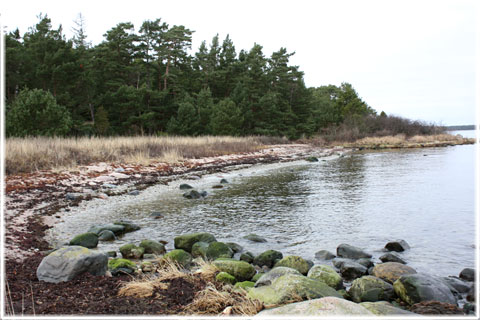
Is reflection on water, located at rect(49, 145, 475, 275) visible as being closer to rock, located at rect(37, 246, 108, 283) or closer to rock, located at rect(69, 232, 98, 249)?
rock, located at rect(69, 232, 98, 249)

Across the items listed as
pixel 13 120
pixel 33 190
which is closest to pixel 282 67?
pixel 13 120

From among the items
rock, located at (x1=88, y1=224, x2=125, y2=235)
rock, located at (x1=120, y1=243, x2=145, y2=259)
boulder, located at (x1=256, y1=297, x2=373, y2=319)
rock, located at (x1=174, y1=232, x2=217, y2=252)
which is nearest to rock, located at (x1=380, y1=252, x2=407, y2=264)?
boulder, located at (x1=256, y1=297, x2=373, y2=319)

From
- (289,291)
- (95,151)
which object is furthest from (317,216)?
(95,151)

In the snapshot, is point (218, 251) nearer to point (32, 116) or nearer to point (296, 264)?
point (296, 264)

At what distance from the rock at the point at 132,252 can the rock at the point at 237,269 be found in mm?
1737

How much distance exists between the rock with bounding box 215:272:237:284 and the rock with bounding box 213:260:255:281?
9.2 inches

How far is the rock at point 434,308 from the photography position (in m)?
3.86

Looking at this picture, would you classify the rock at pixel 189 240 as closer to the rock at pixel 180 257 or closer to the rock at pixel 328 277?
the rock at pixel 180 257

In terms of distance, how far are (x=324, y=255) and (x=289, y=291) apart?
8.40 feet

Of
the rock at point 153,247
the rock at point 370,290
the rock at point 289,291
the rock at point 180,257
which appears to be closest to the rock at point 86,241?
the rock at point 153,247

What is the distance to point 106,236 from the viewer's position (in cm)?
743

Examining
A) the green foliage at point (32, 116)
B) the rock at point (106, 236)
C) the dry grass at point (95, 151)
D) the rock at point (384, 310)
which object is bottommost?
the rock at point (106, 236)

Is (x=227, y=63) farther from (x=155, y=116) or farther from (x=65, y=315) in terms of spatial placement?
(x=65, y=315)

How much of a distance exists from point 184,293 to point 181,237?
2.71 metres
